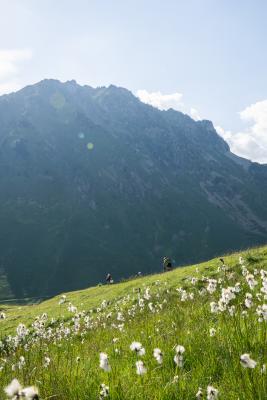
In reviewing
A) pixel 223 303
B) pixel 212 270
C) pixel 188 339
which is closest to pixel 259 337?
pixel 223 303

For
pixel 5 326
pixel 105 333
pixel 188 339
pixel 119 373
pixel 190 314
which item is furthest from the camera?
pixel 5 326

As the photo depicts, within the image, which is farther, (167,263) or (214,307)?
(167,263)

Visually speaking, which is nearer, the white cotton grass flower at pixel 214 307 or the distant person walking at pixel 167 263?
the white cotton grass flower at pixel 214 307

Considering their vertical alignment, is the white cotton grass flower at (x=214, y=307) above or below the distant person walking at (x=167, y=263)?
below

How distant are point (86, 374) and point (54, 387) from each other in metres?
0.85

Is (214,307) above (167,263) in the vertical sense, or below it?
below

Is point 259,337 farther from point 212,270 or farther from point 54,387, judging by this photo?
point 212,270

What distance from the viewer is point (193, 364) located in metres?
6.59

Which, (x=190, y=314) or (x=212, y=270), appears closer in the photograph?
(x=190, y=314)

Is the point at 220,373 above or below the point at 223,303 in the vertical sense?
below

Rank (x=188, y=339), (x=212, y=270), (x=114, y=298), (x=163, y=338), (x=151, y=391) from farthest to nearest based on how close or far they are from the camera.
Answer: (x=114, y=298)
(x=212, y=270)
(x=163, y=338)
(x=188, y=339)
(x=151, y=391)

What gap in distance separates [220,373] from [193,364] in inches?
27.8

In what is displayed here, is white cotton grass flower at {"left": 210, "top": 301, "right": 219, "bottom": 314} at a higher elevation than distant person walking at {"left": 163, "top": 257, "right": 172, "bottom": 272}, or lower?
lower

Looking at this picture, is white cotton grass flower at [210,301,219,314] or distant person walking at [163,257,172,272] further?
distant person walking at [163,257,172,272]
